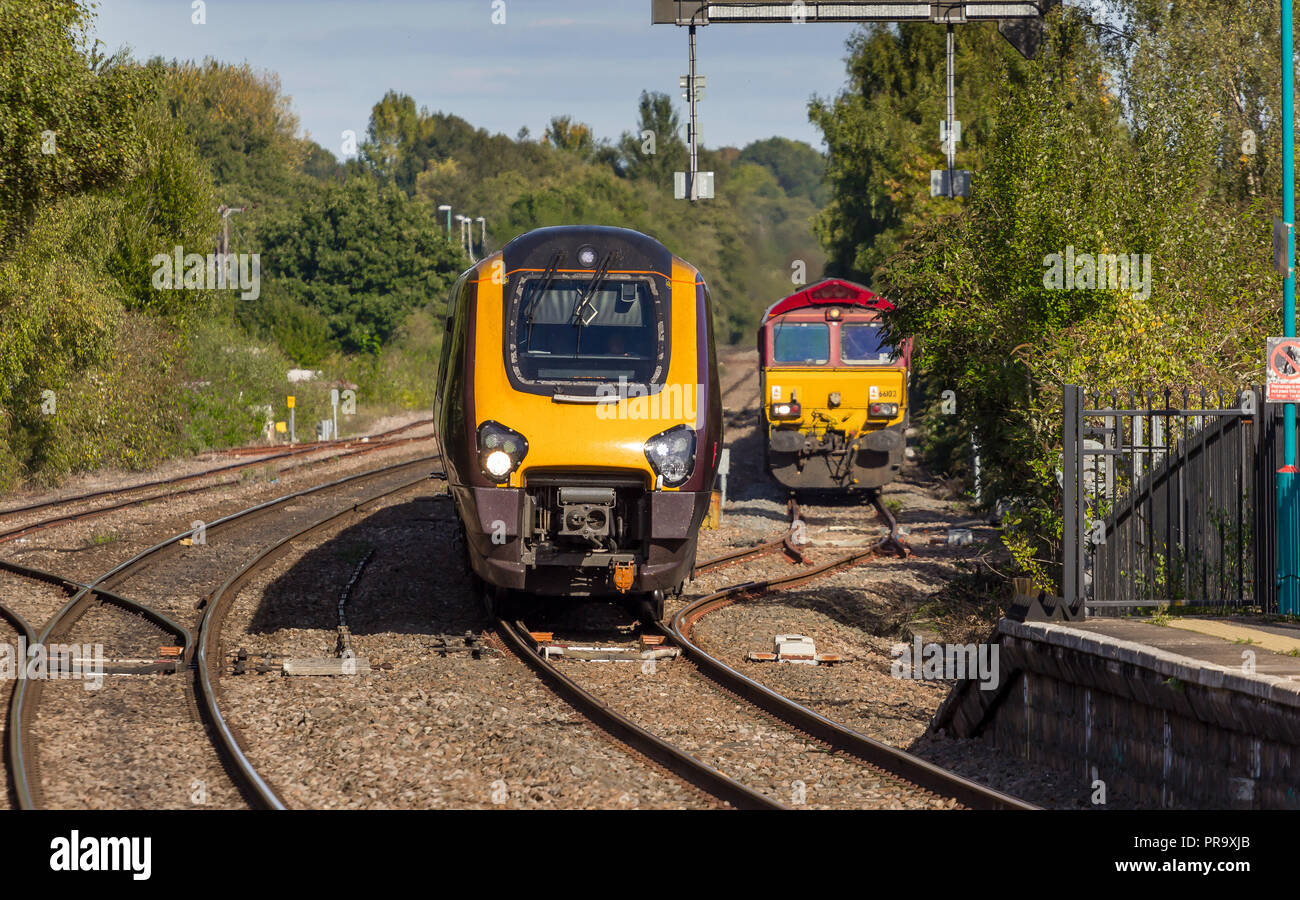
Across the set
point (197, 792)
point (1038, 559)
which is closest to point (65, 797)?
point (197, 792)

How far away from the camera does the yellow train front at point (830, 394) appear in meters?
21.9

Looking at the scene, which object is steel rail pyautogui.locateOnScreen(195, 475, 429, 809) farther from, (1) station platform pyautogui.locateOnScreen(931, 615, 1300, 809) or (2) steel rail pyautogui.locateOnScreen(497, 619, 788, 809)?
(1) station platform pyautogui.locateOnScreen(931, 615, 1300, 809)

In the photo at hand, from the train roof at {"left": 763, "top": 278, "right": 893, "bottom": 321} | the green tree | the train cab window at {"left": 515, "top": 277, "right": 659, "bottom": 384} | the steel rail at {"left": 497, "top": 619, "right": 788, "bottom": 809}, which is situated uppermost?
the green tree

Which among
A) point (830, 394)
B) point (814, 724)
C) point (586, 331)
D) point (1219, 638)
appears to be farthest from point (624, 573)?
point (830, 394)

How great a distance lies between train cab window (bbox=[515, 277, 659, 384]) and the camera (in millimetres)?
10727

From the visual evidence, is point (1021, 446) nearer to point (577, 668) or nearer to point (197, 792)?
point (577, 668)

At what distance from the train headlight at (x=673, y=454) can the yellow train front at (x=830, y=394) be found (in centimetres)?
1130

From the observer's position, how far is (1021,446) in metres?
12.4

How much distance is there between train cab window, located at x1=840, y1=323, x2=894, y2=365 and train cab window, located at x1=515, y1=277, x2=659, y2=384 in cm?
1154

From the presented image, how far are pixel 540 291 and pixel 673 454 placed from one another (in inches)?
70.1

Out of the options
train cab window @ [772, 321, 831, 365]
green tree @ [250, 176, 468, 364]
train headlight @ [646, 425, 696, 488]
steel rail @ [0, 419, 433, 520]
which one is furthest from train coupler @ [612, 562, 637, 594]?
green tree @ [250, 176, 468, 364]

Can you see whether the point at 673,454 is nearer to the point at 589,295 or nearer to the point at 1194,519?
the point at 589,295

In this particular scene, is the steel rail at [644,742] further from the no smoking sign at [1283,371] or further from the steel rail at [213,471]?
the steel rail at [213,471]

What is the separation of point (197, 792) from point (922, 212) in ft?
75.6
